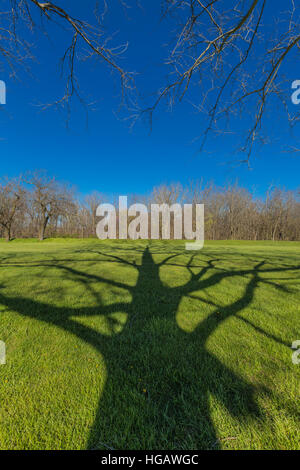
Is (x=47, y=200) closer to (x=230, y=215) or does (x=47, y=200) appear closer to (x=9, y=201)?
(x=9, y=201)

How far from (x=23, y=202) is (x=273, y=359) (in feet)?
123

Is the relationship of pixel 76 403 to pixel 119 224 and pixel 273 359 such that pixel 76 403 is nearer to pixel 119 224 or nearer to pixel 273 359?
pixel 273 359

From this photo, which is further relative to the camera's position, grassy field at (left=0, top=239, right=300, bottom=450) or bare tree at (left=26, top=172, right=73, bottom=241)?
bare tree at (left=26, top=172, right=73, bottom=241)

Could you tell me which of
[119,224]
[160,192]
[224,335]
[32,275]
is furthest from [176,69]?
[119,224]

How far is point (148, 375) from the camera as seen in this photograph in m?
1.68

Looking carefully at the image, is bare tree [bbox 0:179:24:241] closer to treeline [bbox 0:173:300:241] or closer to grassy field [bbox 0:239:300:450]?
treeline [bbox 0:173:300:241]

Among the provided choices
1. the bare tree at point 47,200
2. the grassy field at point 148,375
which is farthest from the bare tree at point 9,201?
the grassy field at point 148,375

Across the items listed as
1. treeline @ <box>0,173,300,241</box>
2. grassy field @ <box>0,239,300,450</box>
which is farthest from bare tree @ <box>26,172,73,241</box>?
grassy field @ <box>0,239,300,450</box>

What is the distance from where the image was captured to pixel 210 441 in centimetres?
115

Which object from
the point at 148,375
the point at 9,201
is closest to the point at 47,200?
the point at 9,201

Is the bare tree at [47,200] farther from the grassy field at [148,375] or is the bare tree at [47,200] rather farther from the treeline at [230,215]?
the grassy field at [148,375]

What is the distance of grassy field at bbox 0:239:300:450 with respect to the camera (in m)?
→ 1.19

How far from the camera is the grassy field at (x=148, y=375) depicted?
1189 mm
